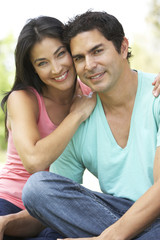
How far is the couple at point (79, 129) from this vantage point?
262cm

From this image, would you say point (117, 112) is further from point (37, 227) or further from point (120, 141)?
point (37, 227)

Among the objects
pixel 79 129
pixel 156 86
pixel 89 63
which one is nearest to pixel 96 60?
pixel 89 63

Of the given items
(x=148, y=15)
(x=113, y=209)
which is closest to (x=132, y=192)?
(x=113, y=209)

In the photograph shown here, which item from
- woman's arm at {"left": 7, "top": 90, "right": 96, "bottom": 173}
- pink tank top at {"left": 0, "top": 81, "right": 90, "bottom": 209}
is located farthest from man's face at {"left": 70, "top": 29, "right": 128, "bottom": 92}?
pink tank top at {"left": 0, "top": 81, "right": 90, "bottom": 209}

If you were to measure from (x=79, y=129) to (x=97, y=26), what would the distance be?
0.74 meters

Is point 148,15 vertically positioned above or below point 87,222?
above

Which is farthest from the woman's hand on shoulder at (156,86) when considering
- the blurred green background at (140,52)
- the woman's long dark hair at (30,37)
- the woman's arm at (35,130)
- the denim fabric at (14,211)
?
the blurred green background at (140,52)

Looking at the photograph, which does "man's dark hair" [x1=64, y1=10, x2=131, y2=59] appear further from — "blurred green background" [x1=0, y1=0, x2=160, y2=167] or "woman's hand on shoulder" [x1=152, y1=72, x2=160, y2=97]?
"blurred green background" [x1=0, y1=0, x2=160, y2=167]

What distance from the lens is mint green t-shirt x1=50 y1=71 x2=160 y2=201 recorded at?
8.98ft

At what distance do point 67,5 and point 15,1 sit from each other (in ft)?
5.20

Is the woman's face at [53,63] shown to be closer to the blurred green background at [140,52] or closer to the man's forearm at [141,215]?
the man's forearm at [141,215]

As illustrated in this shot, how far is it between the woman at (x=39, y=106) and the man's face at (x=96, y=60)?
0.16 metres

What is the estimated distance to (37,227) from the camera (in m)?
3.07

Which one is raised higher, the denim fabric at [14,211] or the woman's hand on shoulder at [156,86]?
the woman's hand on shoulder at [156,86]
